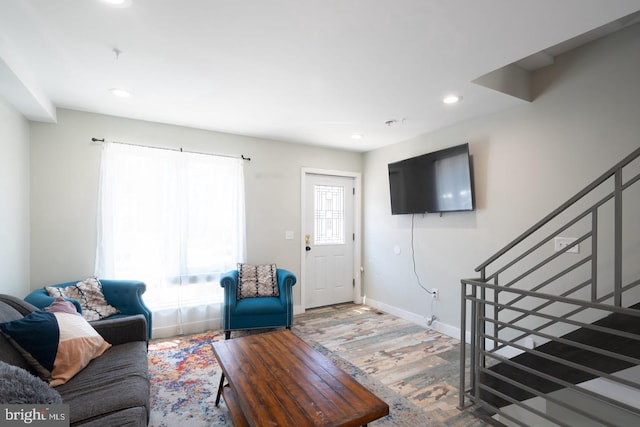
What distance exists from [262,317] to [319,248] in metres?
1.56

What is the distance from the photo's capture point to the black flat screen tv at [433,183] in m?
3.28

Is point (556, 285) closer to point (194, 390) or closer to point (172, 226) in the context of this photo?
point (194, 390)

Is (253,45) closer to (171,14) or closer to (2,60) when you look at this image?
(171,14)

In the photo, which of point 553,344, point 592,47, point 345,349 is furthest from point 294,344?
point 592,47

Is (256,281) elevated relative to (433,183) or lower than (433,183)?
lower

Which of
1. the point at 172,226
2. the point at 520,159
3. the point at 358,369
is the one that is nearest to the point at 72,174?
the point at 172,226

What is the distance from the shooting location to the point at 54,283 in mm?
2990

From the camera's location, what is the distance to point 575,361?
75.0 inches

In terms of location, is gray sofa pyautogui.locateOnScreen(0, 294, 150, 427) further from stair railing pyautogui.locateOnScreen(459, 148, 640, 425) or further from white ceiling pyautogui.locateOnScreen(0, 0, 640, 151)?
stair railing pyautogui.locateOnScreen(459, 148, 640, 425)

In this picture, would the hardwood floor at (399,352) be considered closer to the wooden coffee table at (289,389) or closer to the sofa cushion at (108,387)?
the wooden coffee table at (289,389)

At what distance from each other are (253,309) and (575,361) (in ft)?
9.04

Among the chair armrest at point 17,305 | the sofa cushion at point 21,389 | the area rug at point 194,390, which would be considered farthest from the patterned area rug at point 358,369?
the chair armrest at point 17,305

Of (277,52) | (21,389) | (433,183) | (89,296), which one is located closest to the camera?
(21,389)

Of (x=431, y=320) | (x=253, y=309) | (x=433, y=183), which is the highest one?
(x=433, y=183)
